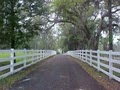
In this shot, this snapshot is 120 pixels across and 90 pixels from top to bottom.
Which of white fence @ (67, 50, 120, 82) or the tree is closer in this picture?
white fence @ (67, 50, 120, 82)

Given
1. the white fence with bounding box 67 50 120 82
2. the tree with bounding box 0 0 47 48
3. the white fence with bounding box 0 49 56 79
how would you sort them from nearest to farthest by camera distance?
the white fence with bounding box 67 50 120 82 < the white fence with bounding box 0 49 56 79 < the tree with bounding box 0 0 47 48

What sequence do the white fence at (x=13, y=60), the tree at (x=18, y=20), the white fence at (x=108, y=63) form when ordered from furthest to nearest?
the tree at (x=18, y=20) → the white fence at (x=13, y=60) → the white fence at (x=108, y=63)

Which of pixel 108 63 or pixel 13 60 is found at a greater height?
pixel 13 60

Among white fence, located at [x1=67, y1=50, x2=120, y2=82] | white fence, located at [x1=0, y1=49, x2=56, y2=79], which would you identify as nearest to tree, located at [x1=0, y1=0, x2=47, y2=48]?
white fence, located at [x1=0, y1=49, x2=56, y2=79]

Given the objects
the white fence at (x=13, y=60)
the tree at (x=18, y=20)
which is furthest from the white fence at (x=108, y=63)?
the tree at (x=18, y=20)

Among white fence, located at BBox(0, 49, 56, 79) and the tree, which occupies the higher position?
the tree

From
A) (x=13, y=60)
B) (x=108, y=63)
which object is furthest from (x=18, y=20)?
(x=108, y=63)

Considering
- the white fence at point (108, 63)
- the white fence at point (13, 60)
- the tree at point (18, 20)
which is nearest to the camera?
the white fence at point (108, 63)

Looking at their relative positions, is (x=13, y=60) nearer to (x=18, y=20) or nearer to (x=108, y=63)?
(x=108, y=63)

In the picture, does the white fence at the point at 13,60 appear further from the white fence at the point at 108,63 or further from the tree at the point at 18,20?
the white fence at the point at 108,63

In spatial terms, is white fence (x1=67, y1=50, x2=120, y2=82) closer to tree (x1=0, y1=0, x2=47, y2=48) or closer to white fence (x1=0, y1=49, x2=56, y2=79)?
white fence (x1=0, y1=49, x2=56, y2=79)

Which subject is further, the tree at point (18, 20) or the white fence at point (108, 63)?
the tree at point (18, 20)

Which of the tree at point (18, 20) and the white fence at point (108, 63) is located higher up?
the tree at point (18, 20)

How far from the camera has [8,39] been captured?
19062 mm
